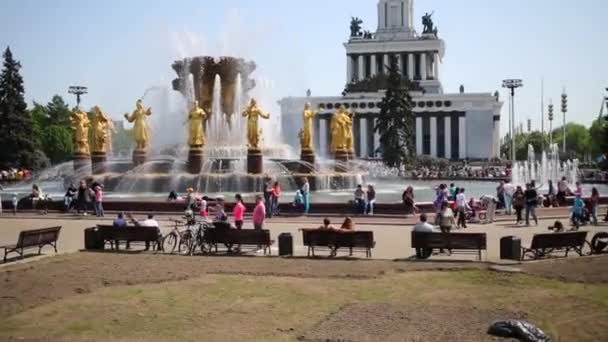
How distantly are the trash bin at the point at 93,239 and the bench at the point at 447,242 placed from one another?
6.53 m

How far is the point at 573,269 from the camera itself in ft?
40.3

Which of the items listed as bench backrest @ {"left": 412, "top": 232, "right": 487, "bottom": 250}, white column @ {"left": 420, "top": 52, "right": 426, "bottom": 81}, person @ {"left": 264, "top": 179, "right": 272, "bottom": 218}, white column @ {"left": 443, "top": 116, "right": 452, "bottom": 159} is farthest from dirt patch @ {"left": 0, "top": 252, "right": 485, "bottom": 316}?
white column @ {"left": 420, "top": 52, "right": 426, "bottom": 81}

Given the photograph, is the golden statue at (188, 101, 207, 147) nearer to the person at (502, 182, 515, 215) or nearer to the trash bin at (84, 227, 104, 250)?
the person at (502, 182, 515, 215)

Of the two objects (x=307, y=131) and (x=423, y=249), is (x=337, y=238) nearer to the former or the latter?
(x=423, y=249)

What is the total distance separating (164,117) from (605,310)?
38273mm

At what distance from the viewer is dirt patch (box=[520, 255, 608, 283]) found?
1146 cm

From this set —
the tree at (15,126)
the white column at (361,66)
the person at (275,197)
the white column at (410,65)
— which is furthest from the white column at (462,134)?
the person at (275,197)

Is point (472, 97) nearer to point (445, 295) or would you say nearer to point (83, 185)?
point (83, 185)

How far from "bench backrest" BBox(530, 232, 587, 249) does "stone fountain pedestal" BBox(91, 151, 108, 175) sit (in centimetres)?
2594

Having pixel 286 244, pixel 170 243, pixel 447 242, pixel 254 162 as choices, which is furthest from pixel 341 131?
pixel 447 242

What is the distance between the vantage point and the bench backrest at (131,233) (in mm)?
14953

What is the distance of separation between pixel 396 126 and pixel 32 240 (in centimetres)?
5202

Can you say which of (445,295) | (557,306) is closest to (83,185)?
(445,295)

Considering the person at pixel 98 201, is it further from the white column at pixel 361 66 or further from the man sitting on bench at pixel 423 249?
the white column at pixel 361 66
